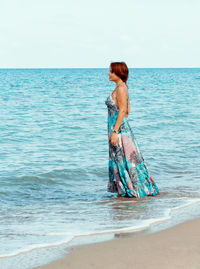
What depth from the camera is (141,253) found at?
132 inches

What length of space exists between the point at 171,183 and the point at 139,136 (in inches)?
194

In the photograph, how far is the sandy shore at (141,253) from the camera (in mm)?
3129

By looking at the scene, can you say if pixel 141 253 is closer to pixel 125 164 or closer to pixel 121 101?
pixel 125 164

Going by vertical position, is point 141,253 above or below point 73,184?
above

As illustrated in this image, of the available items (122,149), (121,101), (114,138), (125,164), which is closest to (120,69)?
(121,101)

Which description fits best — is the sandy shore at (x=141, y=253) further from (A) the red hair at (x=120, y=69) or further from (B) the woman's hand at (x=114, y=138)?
(A) the red hair at (x=120, y=69)

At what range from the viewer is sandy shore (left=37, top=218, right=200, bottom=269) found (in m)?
3.13

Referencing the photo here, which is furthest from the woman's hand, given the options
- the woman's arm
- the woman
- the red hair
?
the red hair

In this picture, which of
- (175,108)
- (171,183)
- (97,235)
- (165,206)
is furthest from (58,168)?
(175,108)

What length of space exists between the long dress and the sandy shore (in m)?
1.54

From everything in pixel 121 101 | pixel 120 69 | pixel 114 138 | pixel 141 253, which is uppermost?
pixel 120 69

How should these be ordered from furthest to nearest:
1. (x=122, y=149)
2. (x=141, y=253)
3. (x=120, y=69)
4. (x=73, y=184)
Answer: (x=73, y=184) → (x=122, y=149) → (x=120, y=69) → (x=141, y=253)

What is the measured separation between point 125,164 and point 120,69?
43.4 inches

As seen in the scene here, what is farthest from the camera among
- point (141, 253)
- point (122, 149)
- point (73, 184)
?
point (73, 184)
